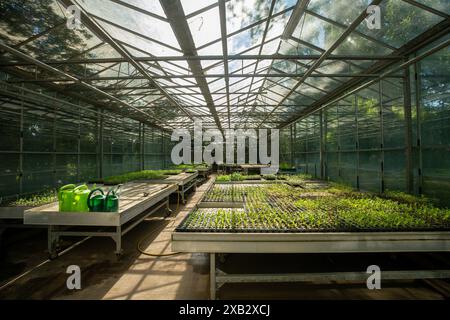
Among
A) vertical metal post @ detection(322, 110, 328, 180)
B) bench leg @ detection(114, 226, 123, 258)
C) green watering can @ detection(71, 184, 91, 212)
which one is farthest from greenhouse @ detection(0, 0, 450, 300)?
vertical metal post @ detection(322, 110, 328, 180)

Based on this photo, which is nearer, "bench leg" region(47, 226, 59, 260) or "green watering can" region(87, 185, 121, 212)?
"green watering can" region(87, 185, 121, 212)

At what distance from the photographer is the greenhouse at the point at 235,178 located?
7.49 ft

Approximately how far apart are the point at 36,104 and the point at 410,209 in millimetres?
8025

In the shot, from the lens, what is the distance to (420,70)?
379cm

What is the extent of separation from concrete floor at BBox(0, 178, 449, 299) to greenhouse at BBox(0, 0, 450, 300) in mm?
26

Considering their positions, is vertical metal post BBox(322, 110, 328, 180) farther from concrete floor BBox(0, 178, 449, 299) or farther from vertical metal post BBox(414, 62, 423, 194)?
concrete floor BBox(0, 178, 449, 299)

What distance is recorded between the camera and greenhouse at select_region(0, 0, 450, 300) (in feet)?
7.49

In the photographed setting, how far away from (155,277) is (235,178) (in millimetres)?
3903

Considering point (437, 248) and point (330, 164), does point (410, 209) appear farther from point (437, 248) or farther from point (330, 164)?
point (330, 164)

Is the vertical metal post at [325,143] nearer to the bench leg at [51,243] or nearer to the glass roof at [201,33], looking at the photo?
the glass roof at [201,33]

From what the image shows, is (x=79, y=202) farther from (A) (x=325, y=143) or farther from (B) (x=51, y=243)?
(A) (x=325, y=143)

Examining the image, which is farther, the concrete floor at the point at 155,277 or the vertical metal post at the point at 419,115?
the vertical metal post at the point at 419,115

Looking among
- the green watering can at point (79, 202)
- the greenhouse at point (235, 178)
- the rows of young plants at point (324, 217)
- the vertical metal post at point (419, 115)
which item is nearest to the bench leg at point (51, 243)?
the greenhouse at point (235, 178)

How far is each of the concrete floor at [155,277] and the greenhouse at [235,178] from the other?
0.03 metres
